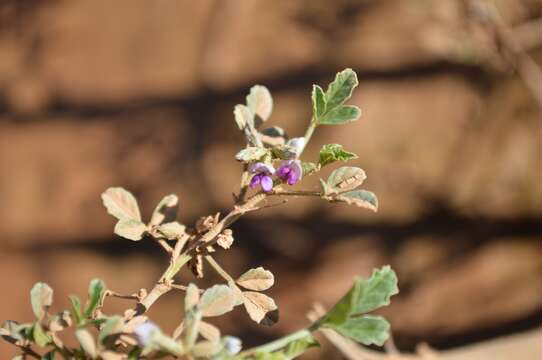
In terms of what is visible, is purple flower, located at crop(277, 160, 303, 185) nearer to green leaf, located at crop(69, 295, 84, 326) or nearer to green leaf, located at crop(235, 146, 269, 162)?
green leaf, located at crop(235, 146, 269, 162)

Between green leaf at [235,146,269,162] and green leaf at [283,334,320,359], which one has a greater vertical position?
green leaf at [235,146,269,162]

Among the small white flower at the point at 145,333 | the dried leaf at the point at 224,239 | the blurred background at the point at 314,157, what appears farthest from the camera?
the blurred background at the point at 314,157

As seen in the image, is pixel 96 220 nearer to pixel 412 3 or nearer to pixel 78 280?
pixel 78 280

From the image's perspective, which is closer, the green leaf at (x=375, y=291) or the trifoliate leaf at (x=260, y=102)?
the green leaf at (x=375, y=291)

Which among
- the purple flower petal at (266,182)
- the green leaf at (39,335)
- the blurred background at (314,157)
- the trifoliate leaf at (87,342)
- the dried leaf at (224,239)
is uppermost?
the blurred background at (314,157)

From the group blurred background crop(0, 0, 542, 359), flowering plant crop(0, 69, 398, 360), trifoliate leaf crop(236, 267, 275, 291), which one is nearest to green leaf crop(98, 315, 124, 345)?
flowering plant crop(0, 69, 398, 360)

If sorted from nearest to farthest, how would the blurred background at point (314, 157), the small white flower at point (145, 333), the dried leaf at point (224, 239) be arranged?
the small white flower at point (145, 333), the dried leaf at point (224, 239), the blurred background at point (314, 157)

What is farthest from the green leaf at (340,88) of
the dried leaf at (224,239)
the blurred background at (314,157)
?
the blurred background at (314,157)

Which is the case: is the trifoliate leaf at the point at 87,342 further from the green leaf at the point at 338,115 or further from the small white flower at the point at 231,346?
the green leaf at the point at 338,115
